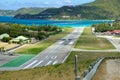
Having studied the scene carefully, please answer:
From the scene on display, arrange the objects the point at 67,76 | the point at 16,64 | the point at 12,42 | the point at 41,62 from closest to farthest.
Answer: the point at 67,76
the point at 16,64
the point at 41,62
the point at 12,42

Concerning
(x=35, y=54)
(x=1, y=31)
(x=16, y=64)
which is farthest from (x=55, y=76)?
(x=1, y=31)

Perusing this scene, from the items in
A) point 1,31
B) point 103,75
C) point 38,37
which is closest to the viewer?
point 103,75

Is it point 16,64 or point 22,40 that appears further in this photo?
point 22,40

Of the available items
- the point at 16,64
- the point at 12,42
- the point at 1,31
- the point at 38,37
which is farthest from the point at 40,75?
the point at 1,31

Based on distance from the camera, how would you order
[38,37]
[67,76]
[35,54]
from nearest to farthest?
[67,76], [35,54], [38,37]

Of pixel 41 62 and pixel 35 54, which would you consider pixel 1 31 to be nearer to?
pixel 35 54

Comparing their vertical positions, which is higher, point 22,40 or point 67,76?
point 67,76

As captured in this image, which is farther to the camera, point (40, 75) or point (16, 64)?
point (16, 64)

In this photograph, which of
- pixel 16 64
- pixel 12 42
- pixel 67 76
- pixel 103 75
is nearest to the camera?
pixel 103 75

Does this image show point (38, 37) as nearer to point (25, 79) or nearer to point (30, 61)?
point (30, 61)
